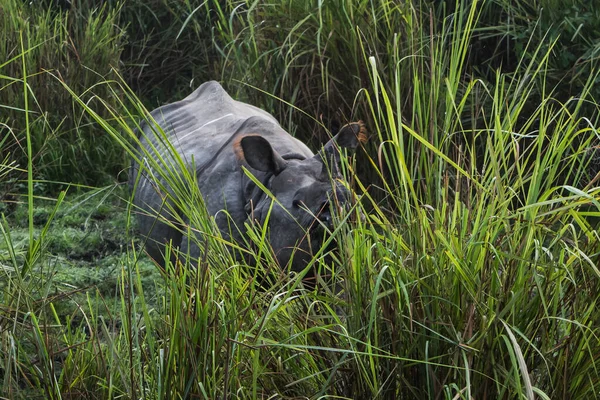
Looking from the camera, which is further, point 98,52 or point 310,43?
point 98,52

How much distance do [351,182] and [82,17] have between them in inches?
236

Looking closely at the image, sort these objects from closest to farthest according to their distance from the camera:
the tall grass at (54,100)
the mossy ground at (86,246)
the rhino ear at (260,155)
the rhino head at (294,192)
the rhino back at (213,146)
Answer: the rhino head at (294,192), the rhino ear at (260,155), the rhino back at (213,146), the mossy ground at (86,246), the tall grass at (54,100)

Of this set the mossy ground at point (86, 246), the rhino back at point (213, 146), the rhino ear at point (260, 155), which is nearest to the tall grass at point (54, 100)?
the mossy ground at point (86, 246)

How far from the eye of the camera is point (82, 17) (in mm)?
8477

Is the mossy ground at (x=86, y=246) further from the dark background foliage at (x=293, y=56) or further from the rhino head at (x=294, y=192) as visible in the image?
the rhino head at (x=294, y=192)

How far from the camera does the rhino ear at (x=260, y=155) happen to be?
4352 millimetres

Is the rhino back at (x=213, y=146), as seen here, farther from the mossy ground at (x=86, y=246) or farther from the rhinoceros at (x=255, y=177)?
the mossy ground at (x=86, y=246)

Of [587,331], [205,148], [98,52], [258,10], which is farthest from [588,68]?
[587,331]

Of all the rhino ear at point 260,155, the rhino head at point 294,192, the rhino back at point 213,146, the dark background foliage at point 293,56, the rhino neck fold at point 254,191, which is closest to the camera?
the rhino head at point 294,192

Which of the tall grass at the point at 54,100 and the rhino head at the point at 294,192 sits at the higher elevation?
the rhino head at the point at 294,192

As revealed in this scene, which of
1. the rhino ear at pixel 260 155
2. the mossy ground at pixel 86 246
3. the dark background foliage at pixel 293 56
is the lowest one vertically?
the mossy ground at pixel 86 246

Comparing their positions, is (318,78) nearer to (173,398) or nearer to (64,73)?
(64,73)

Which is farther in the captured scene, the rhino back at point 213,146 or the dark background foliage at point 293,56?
the dark background foliage at point 293,56

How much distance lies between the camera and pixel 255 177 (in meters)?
4.27
